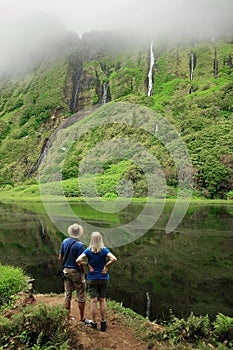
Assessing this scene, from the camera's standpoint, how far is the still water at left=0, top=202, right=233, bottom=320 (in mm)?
14711

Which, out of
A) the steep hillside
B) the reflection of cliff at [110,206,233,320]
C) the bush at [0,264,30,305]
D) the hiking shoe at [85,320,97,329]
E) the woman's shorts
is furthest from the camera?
the steep hillside

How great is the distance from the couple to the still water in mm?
4511

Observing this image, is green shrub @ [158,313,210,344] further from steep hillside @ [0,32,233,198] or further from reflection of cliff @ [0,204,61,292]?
steep hillside @ [0,32,233,198]

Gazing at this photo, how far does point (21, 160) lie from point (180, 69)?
10473 cm

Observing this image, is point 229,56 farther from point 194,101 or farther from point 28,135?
point 28,135

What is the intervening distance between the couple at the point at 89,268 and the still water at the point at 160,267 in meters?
4.51

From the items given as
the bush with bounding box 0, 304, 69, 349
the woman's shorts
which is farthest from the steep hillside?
the bush with bounding box 0, 304, 69, 349

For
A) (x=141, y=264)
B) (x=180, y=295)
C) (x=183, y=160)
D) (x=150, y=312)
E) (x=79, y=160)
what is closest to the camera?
(x=150, y=312)

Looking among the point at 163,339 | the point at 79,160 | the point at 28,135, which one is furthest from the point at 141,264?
the point at 28,135

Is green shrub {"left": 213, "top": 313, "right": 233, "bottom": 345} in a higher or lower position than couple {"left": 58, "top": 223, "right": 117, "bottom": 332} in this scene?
lower

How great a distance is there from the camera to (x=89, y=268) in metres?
9.00

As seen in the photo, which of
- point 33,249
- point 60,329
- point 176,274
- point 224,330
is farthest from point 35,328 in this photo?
point 33,249

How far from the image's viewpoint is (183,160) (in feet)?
345

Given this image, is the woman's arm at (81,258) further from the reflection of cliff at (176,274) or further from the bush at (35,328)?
the reflection of cliff at (176,274)
